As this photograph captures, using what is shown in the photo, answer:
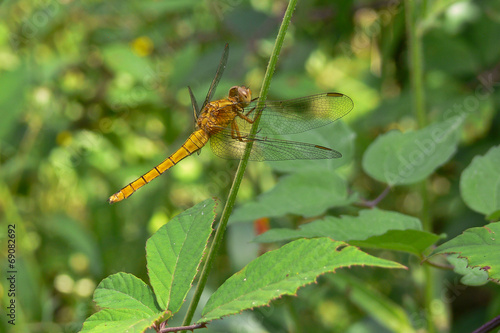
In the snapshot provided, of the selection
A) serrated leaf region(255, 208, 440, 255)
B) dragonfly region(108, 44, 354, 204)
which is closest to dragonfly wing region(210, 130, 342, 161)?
dragonfly region(108, 44, 354, 204)

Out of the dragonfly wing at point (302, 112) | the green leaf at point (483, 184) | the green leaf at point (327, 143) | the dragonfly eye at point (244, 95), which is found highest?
the dragonfly eye at point (244, 95)

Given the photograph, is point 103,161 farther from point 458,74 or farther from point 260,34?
point 458,74

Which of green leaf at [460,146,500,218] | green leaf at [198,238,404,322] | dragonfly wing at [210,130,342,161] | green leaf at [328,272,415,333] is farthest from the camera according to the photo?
green leaf at [328,272,415,333]

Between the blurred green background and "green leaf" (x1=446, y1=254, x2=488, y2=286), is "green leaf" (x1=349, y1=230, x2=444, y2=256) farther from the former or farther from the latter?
the blurred green background

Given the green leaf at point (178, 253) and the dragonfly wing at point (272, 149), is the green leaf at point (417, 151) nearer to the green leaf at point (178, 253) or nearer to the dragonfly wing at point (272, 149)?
the dragonfly wing at point (272, 149)

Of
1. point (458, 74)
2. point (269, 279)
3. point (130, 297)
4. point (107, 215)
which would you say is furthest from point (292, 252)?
point (107, 215)

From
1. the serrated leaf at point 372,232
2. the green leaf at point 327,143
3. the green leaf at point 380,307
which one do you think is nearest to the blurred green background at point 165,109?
the green leaf at point 380,307
